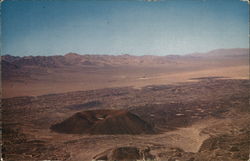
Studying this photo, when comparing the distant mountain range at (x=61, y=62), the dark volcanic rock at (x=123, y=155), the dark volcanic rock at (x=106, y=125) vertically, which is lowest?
the dark volcanic rock at (x=123, y=155)

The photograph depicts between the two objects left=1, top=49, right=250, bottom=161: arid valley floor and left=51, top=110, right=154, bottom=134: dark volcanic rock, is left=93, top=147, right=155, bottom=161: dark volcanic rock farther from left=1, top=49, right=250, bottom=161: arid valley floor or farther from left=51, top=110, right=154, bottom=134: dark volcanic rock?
left=51, top=110, right=154, bottom=134: dark volcanic rock

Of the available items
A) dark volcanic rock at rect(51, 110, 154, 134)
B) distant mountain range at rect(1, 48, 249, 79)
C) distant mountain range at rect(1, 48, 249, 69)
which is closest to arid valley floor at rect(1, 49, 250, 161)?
dark volcanic rock at rect(51, 110, 154, 134)

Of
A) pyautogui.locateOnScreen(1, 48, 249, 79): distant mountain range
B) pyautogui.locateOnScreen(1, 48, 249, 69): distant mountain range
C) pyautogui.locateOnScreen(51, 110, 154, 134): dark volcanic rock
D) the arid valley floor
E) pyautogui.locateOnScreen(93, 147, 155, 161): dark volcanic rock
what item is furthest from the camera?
pyautogui.locateOnScreen(1, 48, 249, 69): distant mountain range

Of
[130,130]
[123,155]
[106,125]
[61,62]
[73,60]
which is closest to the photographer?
[123,155]

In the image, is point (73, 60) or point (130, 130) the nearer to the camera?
point (130, 130)

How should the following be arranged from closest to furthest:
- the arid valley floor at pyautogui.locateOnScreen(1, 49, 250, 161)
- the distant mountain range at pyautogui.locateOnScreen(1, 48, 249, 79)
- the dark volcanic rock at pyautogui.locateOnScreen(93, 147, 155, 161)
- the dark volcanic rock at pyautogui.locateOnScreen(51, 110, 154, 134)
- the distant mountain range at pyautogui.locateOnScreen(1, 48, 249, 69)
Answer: the dark volcanic rock at pyautogui.locateOnScreen(93, 147, 155, 161), the arid valley floor at pyautogui.locateOnScreen(1, 49, 250, 161), the dark volcanic rock at pyautogui.locateOnScreen(51, 110, 154, 134), the distant mountain range at pyautogui.locateOnScreen(1, 48, 249, 79), the distant mountain range at pyautogui.locateOnScreen(1, 48, 249, 69)

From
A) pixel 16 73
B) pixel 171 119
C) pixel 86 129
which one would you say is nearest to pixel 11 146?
pixel 86 129

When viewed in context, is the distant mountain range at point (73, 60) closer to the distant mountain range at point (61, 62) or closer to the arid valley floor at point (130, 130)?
the distant mountain range at point (61, 62)

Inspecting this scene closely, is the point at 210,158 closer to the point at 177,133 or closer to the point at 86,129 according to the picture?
the point at 177,133

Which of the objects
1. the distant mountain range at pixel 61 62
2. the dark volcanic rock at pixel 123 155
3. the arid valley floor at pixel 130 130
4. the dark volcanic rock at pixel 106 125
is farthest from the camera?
the distant mountain range at pixel 61 62

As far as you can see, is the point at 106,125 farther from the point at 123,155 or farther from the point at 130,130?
the point at 123,155

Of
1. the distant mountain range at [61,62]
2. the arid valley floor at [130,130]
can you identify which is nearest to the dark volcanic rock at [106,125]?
the arid valley floor at [130,130]

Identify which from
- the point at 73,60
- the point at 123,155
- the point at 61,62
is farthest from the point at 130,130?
the point at 73,60
